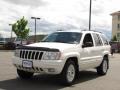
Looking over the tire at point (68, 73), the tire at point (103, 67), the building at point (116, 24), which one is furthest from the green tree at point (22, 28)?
the tire at point (68, 73)

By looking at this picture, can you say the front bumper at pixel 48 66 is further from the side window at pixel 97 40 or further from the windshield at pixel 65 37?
the side window at pixel 97 40

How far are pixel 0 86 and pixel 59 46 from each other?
2242 mm

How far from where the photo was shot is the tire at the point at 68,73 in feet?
33.9

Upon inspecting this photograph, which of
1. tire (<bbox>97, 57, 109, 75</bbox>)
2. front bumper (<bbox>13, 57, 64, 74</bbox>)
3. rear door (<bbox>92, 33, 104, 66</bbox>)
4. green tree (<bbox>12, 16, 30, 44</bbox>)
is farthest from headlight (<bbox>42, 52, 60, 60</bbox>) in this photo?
green tree (<bbox>12, 16, 30, 44</bbox>)

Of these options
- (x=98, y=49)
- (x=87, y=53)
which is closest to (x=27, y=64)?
(x=87, y=53)

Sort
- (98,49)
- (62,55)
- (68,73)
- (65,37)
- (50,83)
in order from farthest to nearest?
(98,49) → (65,37) → (50,83) → (68,73) → (62,55)

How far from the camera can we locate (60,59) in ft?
33.1

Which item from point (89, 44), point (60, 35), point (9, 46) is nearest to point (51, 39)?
point (60, 35)

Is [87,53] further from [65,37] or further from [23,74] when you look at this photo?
[23,74]

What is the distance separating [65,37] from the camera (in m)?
11.8

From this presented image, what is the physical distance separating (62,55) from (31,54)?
0.97 meters

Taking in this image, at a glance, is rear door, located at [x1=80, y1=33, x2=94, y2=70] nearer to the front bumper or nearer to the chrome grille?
the front bumper

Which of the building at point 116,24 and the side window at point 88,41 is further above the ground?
the building at point 116,24

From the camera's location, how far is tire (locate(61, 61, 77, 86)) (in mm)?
10336
